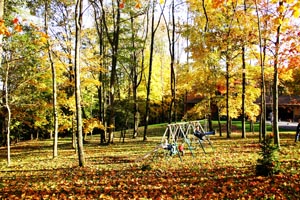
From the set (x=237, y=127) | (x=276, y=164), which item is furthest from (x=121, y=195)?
(x=237, y=127)

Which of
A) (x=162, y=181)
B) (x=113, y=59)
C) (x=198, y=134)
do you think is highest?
(x=113, y=59)

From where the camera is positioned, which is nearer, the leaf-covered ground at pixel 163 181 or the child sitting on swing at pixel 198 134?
the leaf-covered ground at pixel 163 181

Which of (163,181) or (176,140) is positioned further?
(176,140)

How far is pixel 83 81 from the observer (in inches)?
789

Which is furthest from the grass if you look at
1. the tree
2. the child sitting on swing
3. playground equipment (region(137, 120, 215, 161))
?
the tree

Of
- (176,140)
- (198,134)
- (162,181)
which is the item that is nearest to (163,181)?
(162,181)

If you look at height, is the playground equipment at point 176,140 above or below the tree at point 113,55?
below

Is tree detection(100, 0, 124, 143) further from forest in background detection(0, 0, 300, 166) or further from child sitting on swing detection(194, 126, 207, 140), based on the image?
child sitting on swing detection(194, 126, 207, 140)

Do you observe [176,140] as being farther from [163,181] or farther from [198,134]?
[163,181]

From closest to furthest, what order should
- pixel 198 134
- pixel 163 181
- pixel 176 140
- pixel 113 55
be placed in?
1. pixel 163 181
2. pixel 176 140
3. pixel 198 134
4. pixel 113 55

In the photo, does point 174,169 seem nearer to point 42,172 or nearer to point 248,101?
point 42,172

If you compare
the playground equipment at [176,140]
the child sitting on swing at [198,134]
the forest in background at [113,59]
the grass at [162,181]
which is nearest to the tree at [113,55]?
the forest in background at [113,59]

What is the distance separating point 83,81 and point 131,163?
10.00m

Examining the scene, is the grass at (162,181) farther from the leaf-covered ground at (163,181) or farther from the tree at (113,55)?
the tree at (113,55)
